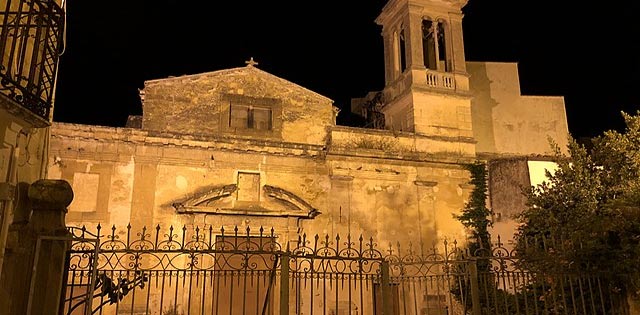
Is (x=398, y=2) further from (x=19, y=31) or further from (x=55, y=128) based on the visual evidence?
(x=19, y=31)

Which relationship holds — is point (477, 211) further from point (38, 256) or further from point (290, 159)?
point (38, 256)

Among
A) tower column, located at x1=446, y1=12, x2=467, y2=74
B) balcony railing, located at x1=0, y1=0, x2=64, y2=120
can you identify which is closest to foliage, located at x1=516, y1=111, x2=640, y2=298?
balcony railing, located at x1=0, y1=0, x2=64, y2=120

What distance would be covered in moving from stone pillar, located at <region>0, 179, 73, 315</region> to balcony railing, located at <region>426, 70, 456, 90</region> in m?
13.3

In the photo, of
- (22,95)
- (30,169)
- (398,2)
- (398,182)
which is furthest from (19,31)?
(398,2)

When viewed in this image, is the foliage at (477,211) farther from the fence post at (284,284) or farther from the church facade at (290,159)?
the fence post at (284,284)

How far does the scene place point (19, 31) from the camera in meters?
5.79

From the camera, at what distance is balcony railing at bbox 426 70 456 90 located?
55.4 feet

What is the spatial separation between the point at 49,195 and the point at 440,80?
13830 millimetres

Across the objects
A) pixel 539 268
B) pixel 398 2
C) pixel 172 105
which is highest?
A: pixel 398 2

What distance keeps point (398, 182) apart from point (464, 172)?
2.22 metres

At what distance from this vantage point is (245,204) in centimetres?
1421

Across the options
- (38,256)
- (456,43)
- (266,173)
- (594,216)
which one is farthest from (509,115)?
(38,256)

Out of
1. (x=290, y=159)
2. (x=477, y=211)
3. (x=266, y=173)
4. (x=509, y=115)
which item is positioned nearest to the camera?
(x=266, y=173)

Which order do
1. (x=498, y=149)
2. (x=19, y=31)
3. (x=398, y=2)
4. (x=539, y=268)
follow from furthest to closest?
(x=498, y=149) → (x=398, y=2) → (x=539, y=268) → (x=19, y=31)
